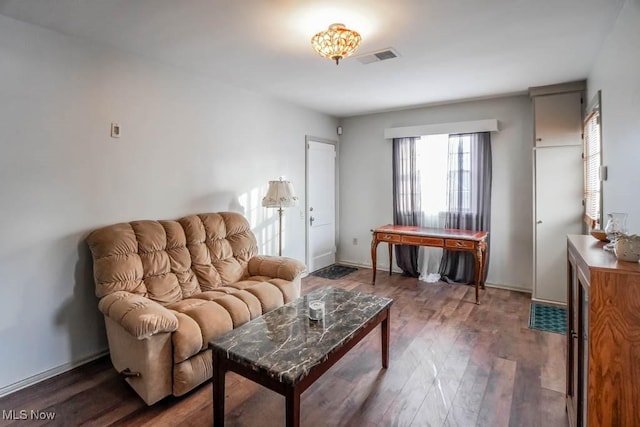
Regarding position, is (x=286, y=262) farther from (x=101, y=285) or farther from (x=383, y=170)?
(x=383, y=170)

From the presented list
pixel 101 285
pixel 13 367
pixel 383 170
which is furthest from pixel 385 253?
pixel 13 367

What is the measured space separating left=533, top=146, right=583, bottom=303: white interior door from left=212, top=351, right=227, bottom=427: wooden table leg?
365 centimetres

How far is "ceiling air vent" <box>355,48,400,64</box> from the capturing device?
2768mm

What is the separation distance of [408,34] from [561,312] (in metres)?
3.22

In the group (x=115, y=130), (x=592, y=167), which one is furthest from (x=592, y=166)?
(x=115, y=130)

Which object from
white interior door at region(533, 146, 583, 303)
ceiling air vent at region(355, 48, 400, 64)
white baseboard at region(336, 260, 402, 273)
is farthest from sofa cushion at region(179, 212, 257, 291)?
white interior door at region(533, 146, 583, 303)

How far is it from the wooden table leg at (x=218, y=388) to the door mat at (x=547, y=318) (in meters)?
2.87

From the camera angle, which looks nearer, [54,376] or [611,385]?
[611,385]

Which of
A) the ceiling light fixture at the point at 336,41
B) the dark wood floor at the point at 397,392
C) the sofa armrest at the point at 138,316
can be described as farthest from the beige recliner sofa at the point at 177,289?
the ceiling light fixture at the point at 336,41

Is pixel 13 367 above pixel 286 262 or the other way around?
the other way around

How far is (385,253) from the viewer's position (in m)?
5.31

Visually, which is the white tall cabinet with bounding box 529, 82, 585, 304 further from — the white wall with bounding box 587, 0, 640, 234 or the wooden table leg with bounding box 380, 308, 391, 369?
the wooden table leg with bounding box 380, 308, 391, 369

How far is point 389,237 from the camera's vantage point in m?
4.48

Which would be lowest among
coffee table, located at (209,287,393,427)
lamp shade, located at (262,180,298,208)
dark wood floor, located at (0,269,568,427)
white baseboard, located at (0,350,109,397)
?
dark wood floor, located at (0,269,568,427)
